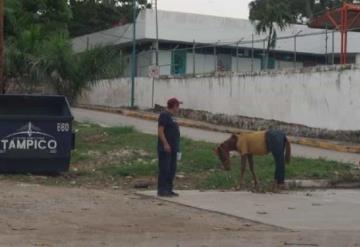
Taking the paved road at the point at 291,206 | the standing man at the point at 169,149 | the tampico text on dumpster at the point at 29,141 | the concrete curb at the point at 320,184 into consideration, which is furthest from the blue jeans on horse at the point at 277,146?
the tampico text on dumpster at the point at 29,141

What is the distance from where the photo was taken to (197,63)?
39.0 meters

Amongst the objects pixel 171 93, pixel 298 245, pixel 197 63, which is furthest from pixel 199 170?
pixel 197 63

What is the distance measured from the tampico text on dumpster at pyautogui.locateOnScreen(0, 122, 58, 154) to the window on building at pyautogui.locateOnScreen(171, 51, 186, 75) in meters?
23.7

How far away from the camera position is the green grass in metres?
14.8

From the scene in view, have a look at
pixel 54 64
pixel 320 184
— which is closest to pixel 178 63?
pixel 54 64

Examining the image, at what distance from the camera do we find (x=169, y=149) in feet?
41.5

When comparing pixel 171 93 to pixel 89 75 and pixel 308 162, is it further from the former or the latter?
pixel 308 162

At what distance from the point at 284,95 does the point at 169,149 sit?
48.2 ft

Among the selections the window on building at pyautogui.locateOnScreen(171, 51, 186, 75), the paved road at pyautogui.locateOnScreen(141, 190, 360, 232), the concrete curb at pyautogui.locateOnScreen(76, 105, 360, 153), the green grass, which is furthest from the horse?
the window on building at pyautogui.locateOnScreen(171, 51, 186, 75)

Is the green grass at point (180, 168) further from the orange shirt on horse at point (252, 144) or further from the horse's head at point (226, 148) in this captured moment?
the orange shirt on horse at point (252, 144)

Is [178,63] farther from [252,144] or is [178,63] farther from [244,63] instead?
[252,144]

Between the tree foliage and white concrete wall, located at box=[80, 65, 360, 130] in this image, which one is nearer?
white concrete wall, located at box=[80, 65, 360, 130]

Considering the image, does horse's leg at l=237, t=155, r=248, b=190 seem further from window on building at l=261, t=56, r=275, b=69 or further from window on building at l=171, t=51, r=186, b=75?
window on building at l=171, t=51, r=186, b=75

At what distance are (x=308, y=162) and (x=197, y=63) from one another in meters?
22.4
